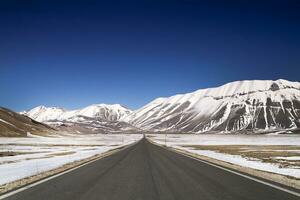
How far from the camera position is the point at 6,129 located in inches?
6767

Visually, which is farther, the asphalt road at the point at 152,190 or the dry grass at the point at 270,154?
the dry grass at the point at 270,154

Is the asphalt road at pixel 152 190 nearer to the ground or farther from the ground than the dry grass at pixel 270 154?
nearer to the ground

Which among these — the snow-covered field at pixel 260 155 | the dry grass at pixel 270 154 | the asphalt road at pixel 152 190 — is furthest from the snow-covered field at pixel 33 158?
the dry grass at pixel 270 154

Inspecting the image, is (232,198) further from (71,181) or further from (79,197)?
(71,181)

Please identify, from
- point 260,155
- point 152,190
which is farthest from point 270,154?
point 152,190

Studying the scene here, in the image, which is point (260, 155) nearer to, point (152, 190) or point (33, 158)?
point (33, 158)

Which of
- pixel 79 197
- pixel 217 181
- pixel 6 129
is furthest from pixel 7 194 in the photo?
pixel 6 129

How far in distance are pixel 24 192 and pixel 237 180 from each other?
9141 millimetres

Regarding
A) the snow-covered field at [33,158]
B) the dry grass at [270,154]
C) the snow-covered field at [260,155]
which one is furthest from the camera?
the dry grass at [270,154]

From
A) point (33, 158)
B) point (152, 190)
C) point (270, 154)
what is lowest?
point (152, 190)

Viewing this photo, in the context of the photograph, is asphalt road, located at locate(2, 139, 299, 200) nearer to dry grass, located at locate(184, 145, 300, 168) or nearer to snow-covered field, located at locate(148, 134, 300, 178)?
snow-covered field, located at locate(148, 134, 300, 178)

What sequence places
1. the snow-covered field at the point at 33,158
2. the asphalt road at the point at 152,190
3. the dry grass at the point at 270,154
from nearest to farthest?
1. the asphalt road at the point at 152,190
2. the snow-covered field at the point at 33,158
3. the dry grass at the point at 270,154

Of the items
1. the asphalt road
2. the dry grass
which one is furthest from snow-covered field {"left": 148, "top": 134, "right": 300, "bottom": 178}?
the asphalt road

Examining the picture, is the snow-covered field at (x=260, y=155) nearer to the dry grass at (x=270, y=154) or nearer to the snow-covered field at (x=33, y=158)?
the dry grass at (x=270, y=154)
